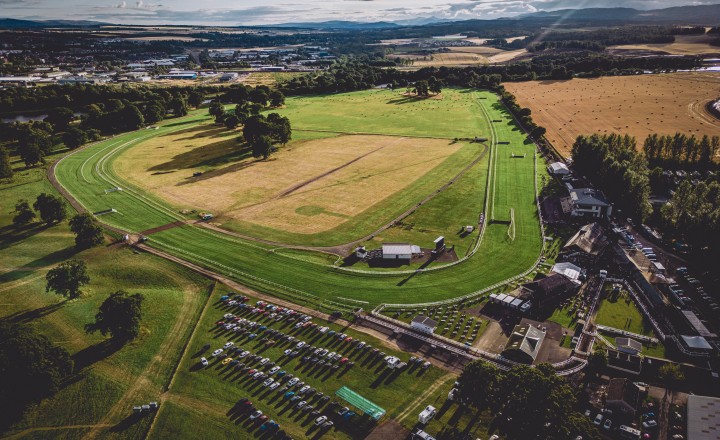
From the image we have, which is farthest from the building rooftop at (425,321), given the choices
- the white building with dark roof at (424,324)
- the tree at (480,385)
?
the tree at (480,385)

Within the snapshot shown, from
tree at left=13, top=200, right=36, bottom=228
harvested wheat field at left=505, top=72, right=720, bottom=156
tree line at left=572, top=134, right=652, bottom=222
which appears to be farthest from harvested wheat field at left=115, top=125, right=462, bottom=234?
harvested wheat field at left=505, top=72, right=720, bottom=156

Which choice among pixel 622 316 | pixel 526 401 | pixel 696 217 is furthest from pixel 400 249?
pixel 696 217

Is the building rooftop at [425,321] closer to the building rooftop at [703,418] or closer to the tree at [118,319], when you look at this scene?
the building rooftop at [703,418]

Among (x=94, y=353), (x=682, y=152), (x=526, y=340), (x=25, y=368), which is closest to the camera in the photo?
(x=25, y=368)

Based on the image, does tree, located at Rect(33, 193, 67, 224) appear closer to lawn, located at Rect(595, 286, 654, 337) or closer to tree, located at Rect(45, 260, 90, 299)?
tree, located at Rect(45, 260, 90, 299)

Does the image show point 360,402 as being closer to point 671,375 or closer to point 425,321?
point 425,321
